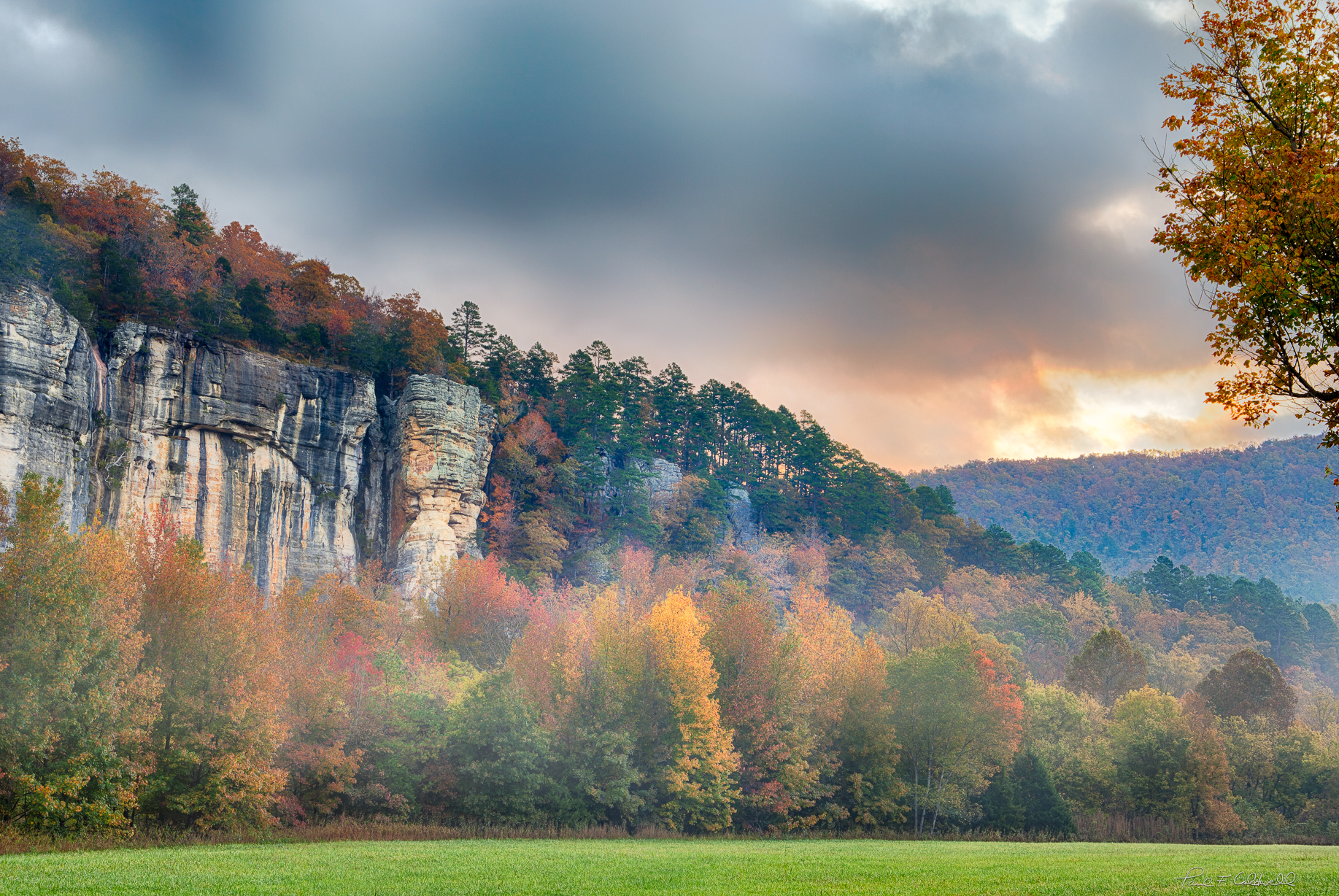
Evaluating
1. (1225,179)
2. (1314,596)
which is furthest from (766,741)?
(1314,596)

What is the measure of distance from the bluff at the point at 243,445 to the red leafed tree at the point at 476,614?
859 centimetres

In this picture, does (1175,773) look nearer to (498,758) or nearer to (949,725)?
(949,725)

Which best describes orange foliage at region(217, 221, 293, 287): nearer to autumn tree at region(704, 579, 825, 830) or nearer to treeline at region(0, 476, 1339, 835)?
treeline at region(0, 476, 1339, 835)

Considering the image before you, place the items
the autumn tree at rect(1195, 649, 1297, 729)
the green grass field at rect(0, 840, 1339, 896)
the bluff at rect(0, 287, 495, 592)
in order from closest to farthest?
the green grass field at rect(0, 840, 1339, 896)
the bluff at rect(0, 287, 495, 592)
the autumn tree at rect(1195, 649, 1297, 729)

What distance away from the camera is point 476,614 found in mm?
60750

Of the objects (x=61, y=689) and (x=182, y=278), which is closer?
(x=61, y=689)

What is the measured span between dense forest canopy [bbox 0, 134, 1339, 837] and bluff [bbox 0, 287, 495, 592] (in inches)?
136

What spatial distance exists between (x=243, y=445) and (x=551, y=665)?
119 feet

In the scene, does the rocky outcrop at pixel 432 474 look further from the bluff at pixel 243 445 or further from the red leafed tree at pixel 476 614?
the red leafed tree at pixel 476 614

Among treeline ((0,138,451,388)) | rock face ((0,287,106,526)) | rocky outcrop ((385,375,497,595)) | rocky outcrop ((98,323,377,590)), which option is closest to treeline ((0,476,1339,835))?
rocky outcrop ((98,323,377,590))

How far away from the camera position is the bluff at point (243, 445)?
174 ft

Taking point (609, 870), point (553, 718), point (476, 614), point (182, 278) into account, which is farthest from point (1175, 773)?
point (182, 278)

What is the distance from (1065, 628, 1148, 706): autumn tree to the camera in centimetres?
6756

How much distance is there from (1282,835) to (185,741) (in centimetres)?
5636
